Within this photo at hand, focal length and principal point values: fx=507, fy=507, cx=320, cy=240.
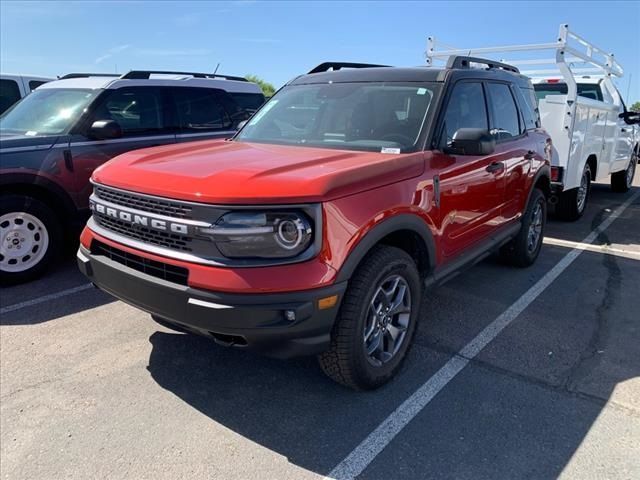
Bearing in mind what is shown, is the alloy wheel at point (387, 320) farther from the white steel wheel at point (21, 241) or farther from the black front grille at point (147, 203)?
the white steel wheel at point (21, 241)

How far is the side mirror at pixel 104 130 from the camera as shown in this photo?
5.20 meters

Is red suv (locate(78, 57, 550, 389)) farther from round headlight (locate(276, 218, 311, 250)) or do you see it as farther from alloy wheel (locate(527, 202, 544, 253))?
alloy wheel (locate(527, 202, 544, 253))

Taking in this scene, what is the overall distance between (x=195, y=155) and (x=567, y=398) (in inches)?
110

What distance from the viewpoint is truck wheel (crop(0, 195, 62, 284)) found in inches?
190

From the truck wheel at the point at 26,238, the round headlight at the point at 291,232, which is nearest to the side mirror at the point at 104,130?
the truck wheel at the point at 26,238

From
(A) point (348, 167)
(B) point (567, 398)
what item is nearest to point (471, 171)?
(A) point (348, 167)

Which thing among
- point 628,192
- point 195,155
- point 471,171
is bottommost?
point 628,192

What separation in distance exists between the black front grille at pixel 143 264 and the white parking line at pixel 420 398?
1247mm

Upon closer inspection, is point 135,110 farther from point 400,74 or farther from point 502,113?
point 502,113

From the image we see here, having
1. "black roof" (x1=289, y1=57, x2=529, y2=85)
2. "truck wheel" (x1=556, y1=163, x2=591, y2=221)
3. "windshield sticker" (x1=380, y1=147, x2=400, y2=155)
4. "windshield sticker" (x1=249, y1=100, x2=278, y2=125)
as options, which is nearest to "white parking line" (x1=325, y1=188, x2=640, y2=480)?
"windshield sticker" (x1=380, y1=147, x2=400, y2=155)

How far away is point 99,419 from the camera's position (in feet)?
9.42

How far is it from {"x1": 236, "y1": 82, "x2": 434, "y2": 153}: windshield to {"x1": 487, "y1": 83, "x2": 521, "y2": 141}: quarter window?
1.11 metres

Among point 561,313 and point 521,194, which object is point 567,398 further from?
point 521,194

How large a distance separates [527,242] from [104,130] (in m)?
4.56
